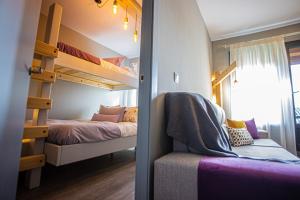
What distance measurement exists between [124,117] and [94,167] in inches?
46.5

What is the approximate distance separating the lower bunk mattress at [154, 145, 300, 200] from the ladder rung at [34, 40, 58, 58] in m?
1.54

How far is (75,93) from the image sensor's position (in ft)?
12.1

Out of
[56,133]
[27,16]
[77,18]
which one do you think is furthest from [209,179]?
[77,18]

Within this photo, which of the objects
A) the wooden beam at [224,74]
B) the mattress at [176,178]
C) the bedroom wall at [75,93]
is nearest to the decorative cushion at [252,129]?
the wooden beam at [224,74]

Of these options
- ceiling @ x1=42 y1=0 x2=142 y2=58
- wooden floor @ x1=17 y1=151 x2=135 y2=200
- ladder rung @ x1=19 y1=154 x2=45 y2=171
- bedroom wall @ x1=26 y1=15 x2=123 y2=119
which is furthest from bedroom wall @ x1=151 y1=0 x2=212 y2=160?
bedroom wall @ x1=26 y1=15 x2=123 y2=119

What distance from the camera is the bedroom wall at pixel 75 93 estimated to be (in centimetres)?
324

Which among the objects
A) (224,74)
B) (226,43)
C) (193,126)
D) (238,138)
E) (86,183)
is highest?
(226,43)

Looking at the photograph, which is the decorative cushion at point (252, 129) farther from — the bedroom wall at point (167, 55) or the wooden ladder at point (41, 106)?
the wooden ladder at point (41, 106)

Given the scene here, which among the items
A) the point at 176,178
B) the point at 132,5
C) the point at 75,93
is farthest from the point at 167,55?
the point at 75,93

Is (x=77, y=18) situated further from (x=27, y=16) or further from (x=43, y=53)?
(x=27, y=16)

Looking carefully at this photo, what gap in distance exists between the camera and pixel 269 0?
252cm

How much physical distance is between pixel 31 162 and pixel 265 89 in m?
3.85

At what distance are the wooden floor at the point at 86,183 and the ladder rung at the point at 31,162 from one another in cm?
22

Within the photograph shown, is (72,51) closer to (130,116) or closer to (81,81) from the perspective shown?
(81,81)
